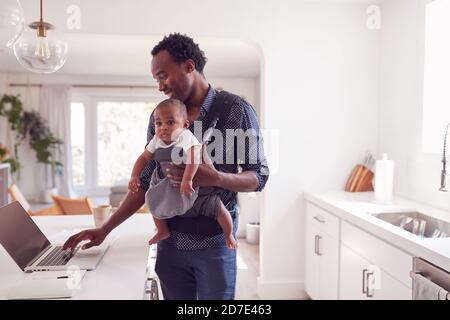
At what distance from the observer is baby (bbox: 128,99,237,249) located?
82cm

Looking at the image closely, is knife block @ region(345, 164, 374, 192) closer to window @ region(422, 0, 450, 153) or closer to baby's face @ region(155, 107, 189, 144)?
window @ region(422, 0, 450, 153)

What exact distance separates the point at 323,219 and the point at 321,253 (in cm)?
21

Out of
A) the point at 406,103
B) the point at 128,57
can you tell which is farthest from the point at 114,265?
the point at 128,57

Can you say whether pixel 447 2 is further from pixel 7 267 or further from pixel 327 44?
pixel 7 267

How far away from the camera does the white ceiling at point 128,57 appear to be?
3.80 metres

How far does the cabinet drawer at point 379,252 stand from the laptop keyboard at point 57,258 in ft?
3.87

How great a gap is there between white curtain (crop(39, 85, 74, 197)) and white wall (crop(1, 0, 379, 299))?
4.10 meters

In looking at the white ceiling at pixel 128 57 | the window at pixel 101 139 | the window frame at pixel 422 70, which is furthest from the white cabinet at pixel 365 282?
the window at pixel 101 139

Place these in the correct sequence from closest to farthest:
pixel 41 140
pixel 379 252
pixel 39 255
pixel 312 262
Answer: pixel 39 255 < pixel 379 252 < pixel 312 262 < pixel 41 140

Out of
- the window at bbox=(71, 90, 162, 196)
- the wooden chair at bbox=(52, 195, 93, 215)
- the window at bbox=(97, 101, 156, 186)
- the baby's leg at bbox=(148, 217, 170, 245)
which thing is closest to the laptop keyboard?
the baby's leg at bbox=(148, 217, 170, 245)

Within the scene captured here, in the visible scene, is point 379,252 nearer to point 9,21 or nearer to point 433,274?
point 433,274

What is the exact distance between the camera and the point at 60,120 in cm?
586

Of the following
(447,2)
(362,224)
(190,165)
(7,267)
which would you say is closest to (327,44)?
(447,2)

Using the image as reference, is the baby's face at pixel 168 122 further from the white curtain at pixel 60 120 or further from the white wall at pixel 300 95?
the white curtain at pixel 60 120
